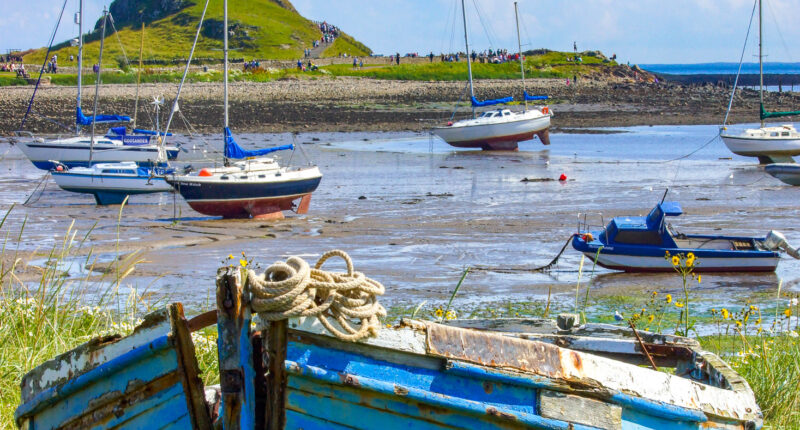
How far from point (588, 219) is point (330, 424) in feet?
51.9

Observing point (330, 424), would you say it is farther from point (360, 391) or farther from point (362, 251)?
point (362, 251)

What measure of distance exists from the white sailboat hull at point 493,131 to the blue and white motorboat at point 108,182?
1726 centimetres

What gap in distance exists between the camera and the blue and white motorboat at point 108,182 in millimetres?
22016

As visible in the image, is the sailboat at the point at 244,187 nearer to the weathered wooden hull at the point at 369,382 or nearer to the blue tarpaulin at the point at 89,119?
the blue tarpaulin at the point at 89,119

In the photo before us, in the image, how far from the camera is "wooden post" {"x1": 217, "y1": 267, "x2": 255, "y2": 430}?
396 centimetres

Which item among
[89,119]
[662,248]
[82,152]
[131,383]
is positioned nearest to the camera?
[131,383]

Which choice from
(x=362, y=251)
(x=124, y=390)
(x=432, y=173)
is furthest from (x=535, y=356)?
(x=432, y=173)

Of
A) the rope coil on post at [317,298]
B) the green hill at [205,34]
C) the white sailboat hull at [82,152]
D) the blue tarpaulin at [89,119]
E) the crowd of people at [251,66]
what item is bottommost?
the white sailboat hull at [82,152]

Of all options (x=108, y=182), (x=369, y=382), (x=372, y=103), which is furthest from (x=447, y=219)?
(x=372, y=103)

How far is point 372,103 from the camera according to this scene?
58750 mm

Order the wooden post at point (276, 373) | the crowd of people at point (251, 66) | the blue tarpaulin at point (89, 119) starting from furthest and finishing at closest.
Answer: the crowd of people at point (251, 66) → the blue tarpaulin at point (89, 119) → the wooden post at point (276, 373)

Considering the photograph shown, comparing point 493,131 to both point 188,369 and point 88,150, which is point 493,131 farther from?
point 188,369

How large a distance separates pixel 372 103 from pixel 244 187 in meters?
39.7

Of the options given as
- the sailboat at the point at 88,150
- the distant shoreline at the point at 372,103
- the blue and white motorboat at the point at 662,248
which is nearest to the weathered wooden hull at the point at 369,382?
the blue and white motorboat at the point at 662,248
